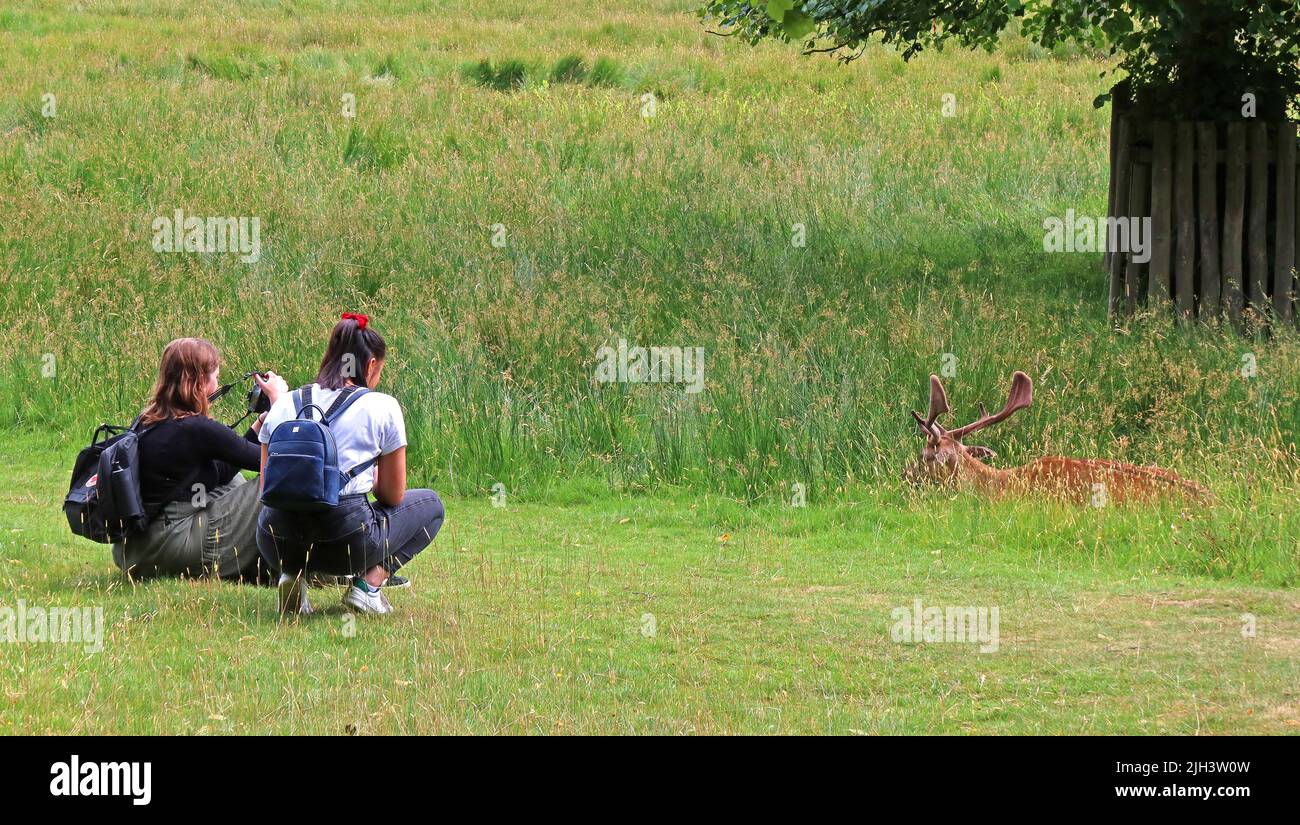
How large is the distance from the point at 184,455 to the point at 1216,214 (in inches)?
357

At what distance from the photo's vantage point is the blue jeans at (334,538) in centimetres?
643

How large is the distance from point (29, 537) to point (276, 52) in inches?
704

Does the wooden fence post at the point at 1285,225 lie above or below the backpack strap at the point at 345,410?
above

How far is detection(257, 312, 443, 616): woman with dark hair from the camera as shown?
647 cm

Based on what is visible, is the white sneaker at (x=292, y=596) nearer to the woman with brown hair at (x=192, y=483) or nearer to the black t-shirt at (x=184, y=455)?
the woman with brown hair at (x=192, y=483)

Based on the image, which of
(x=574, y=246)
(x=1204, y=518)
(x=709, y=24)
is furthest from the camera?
(x=709, y=24)

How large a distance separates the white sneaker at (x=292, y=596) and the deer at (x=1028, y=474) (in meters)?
4.34

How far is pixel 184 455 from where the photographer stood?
7133mm

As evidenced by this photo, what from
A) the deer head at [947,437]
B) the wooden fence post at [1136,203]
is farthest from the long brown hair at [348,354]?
the wooden fence post at [1136,203]

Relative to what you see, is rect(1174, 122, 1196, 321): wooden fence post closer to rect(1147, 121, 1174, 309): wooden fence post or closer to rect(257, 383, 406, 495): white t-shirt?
rect(1147, 121, 1174, 309): wooden fence post

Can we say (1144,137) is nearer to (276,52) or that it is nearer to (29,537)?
(29,537)

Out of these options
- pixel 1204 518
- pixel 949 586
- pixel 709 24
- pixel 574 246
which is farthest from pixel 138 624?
pixel 709 24

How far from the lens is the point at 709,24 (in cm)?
2966

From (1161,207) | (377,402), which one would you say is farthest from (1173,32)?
(377,402)
